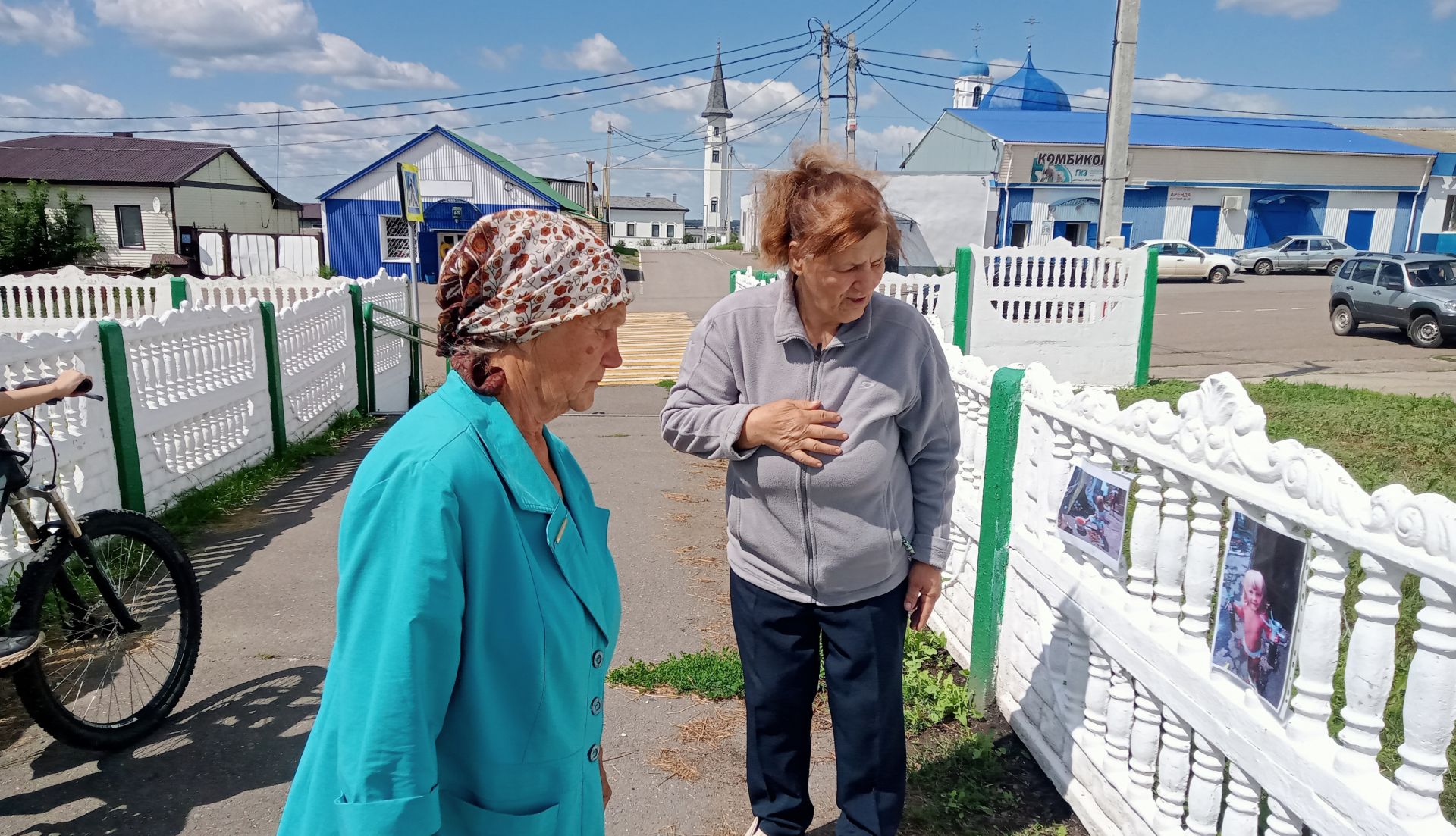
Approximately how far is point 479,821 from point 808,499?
1.16 m

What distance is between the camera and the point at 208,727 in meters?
3.52

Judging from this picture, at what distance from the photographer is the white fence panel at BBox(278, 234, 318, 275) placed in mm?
35531

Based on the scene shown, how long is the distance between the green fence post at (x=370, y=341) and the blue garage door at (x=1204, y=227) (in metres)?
35.2

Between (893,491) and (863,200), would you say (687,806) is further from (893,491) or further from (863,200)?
(863,200)

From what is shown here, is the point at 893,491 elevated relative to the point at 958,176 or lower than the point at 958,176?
lower

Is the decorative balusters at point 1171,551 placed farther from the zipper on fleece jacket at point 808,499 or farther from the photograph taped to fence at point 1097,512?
the zipper on fleece jacket at point 808,499

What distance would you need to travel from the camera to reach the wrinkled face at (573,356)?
60.9 inches

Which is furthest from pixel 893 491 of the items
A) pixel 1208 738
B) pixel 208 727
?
pixel 208 727

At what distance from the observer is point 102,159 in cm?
4134

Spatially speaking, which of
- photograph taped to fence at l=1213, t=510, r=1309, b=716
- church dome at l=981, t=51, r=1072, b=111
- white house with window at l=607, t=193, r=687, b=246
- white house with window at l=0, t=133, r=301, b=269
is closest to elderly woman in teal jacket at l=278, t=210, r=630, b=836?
photograph taped to fence at l=1213, t=510, r=1309, b=716

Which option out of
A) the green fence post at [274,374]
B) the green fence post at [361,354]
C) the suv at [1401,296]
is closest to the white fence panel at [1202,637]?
the green fence post at [274,374]

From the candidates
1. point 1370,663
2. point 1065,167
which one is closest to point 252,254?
point 1065,167

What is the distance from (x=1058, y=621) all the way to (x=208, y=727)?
3.15 meters

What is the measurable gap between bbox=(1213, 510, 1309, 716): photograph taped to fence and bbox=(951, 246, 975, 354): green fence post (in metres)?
8.72
